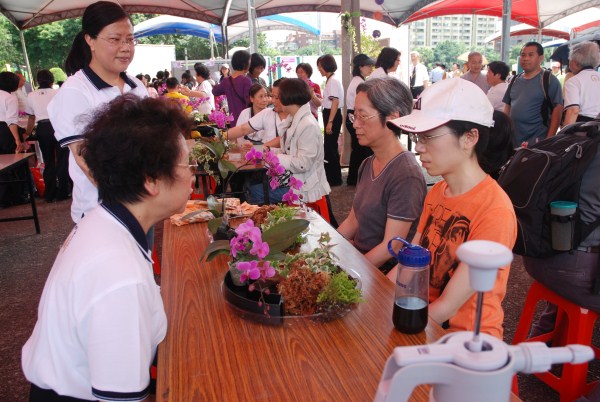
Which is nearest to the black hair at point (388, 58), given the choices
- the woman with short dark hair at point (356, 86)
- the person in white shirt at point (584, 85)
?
the woman with short dark hair at point (356, 86)

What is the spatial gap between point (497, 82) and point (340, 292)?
5.08m

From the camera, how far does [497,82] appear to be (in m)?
5.59

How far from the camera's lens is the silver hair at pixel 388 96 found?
2111 mm

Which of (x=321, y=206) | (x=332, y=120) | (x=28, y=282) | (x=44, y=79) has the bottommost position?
(x=28, y=282)

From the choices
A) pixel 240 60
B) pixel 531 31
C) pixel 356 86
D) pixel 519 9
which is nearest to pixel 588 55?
pixel 356 86

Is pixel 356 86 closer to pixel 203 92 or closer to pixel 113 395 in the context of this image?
pixel 203 92

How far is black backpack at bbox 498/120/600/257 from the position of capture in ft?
6.00

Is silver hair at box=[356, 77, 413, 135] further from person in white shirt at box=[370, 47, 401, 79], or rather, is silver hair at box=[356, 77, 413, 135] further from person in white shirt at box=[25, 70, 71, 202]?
person in white shirt at box=[25, 70, 71, 202]

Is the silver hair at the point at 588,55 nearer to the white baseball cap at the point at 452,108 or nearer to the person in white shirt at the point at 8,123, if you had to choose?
the white baseball cap at the point at 452,108

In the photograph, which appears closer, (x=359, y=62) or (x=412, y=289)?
(x=412, y=289)

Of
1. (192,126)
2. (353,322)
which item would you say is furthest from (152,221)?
Result: (353,322)

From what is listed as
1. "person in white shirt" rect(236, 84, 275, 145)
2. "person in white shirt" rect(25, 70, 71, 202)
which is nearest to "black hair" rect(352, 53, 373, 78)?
"person in white shirt" rect(236, 84, 275, 145)

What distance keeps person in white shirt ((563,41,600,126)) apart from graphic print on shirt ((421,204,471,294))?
308 cm

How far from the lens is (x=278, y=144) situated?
161 inches
